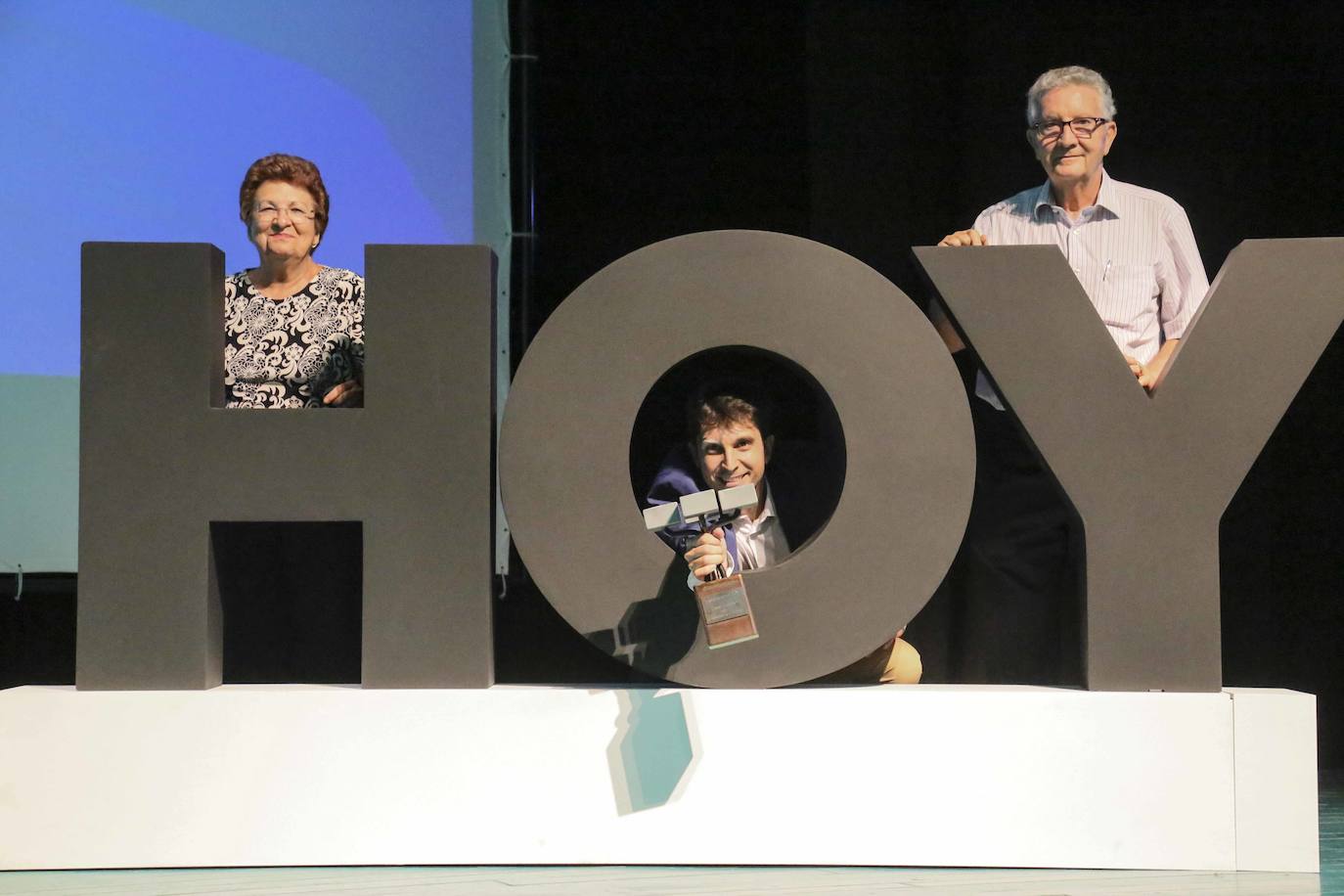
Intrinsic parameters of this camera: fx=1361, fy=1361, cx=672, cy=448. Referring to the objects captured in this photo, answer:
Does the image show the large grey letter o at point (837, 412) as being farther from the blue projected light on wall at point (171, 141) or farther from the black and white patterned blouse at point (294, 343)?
the blue projected light on wall at point (171, 141)

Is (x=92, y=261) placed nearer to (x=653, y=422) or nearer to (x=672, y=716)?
(x=672, y=716)

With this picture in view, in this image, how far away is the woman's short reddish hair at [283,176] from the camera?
103 inches

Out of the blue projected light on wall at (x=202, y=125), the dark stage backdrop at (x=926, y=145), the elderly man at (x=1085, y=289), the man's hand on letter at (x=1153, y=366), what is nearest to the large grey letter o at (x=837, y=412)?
the man's hand on letter at (x=1153, y=366)

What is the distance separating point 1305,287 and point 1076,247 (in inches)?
20.7

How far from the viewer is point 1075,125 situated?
2576 millimetres

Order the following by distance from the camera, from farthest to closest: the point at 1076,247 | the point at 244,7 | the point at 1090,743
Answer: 1. the point at 244,7
2. the point at 1076,247
3. the point at 1090,743

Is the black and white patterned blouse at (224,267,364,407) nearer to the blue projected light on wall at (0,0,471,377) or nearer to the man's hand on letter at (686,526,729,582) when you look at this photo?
the man's hand on letter at (686,526,729,582)

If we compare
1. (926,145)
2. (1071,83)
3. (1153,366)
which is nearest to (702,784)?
(1153,366)

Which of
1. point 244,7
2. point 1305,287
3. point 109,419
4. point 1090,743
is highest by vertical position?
point 244,7

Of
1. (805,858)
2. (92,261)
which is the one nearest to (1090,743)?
(805,858)

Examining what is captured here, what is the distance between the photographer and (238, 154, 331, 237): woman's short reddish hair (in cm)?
261

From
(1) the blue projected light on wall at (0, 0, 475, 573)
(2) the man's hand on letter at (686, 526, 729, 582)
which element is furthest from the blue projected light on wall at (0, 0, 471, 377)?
(2) the man's hand on letter at (686, 526, 729, 582)

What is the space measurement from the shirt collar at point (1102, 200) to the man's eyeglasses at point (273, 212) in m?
1.44

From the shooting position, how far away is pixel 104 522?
221 centimetres
